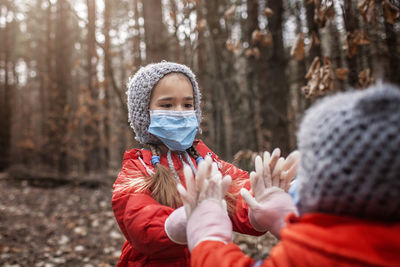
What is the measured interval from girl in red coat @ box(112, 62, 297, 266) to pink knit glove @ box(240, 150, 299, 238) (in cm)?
2

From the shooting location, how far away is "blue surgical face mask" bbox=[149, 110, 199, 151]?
1843 mm

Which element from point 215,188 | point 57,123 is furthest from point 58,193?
point 215,188

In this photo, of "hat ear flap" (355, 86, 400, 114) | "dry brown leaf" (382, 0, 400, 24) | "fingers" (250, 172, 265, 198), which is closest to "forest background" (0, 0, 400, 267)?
"dry brown leaf" (382, 0, 400, 24)

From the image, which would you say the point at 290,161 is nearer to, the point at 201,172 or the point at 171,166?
the point at 201,172

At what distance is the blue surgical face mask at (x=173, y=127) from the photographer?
72.6 inches

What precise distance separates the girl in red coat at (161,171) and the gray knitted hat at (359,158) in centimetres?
49

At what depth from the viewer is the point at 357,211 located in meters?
0.86

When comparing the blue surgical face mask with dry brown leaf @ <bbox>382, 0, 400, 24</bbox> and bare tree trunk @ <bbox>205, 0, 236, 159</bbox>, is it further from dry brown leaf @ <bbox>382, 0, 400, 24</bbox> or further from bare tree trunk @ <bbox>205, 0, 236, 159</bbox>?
bare tree trunk @ <bbox>205, 0, 236, 159</bbox>

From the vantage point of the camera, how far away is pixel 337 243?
826 mm

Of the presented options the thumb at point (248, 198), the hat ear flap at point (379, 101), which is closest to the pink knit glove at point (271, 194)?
the thumb at point (248, 198)

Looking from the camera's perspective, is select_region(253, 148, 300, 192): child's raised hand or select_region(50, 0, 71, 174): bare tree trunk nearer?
select_region(253, 148, 300, 192): child's raised hand

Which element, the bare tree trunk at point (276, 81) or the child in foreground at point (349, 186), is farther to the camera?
the bare tree trunk at point (276, 81)

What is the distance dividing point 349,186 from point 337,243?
6.2 inches

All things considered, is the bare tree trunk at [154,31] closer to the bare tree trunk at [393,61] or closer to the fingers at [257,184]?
the fingers at [257,184]
